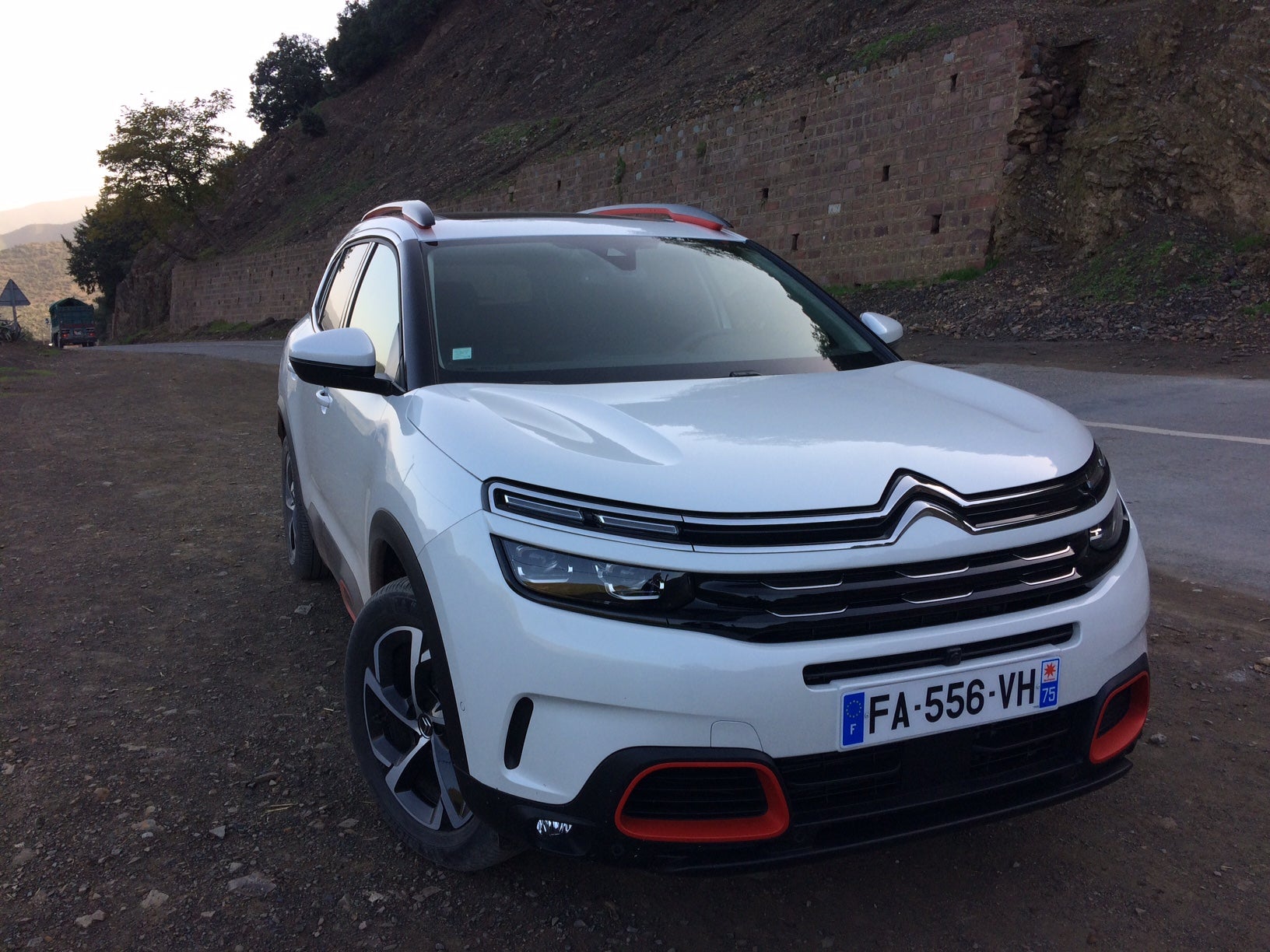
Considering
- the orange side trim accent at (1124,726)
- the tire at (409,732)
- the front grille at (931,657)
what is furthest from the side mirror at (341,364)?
the orange side trim accent at (1124,726)

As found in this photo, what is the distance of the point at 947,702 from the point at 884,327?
74.0 inches

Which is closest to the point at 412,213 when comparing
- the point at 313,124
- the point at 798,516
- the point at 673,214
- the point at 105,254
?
the point at 673,214

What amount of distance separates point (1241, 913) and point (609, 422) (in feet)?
5.89

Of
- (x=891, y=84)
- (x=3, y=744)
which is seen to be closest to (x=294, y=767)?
(x=3, y=744)

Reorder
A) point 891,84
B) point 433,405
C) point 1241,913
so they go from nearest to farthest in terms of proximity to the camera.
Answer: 1. point 1241,913
2. point 433,405
3. point 891,84

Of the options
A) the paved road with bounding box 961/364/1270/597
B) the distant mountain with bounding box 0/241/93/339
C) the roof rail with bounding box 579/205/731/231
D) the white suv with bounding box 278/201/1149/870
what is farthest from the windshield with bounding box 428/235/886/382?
the distant mountain with bounding box 0/241/93/339

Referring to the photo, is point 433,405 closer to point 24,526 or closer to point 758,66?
point 24,526

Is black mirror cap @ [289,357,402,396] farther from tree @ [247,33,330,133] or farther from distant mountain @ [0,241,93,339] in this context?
distant mountain @ [0,241,93,339]

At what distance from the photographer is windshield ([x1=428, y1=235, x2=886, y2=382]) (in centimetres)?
303

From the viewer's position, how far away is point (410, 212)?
12.2 ft

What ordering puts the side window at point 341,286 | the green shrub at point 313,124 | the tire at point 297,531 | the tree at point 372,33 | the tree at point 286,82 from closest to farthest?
the side window at point 341,286 → the tire at point 297,531 → the tree at point 372,33 → the green shrub at point 313,124 → the tree at point 286,82

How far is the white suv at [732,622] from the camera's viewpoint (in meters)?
1.94

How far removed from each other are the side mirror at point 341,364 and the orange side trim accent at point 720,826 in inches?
55.7

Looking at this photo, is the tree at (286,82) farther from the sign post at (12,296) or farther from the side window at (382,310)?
the side window at (382,310)
